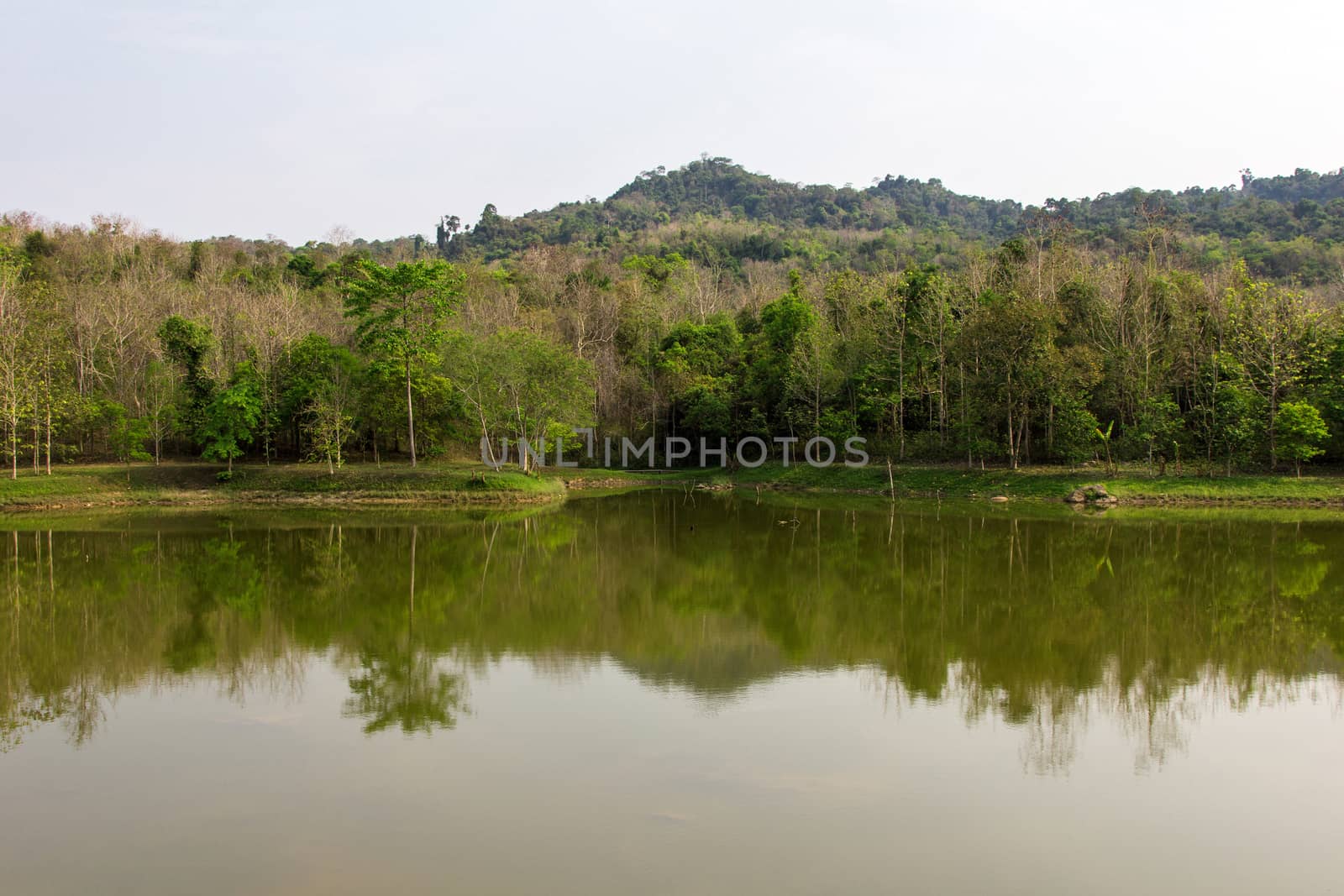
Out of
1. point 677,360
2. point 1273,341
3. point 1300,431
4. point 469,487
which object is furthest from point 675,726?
point 677,360

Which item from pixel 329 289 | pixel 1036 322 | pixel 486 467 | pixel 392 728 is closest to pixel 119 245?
pixel 329 289

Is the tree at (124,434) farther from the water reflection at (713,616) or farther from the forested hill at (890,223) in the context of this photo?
the forested hill at (890,223)

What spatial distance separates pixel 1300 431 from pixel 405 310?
37.9 meters

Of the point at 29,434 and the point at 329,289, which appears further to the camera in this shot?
the point at 329,289

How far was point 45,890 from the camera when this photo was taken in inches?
321

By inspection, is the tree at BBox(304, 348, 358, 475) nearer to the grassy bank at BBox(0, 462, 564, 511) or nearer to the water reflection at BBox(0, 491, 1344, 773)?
the grassy bank at BBox(0, 462, 564, 511)

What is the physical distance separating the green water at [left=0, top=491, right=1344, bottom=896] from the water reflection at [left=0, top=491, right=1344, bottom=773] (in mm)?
114

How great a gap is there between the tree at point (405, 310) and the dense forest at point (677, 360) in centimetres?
14

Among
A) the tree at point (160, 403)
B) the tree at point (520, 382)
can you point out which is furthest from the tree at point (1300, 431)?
the tree at point (160, 403)

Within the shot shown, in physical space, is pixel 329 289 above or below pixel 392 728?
above

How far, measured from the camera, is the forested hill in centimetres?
7788

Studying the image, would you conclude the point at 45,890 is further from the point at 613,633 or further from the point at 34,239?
the point at 34,239

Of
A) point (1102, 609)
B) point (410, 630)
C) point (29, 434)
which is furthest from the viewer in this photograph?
point (29, 434)

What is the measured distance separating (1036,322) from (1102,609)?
23.6 m
